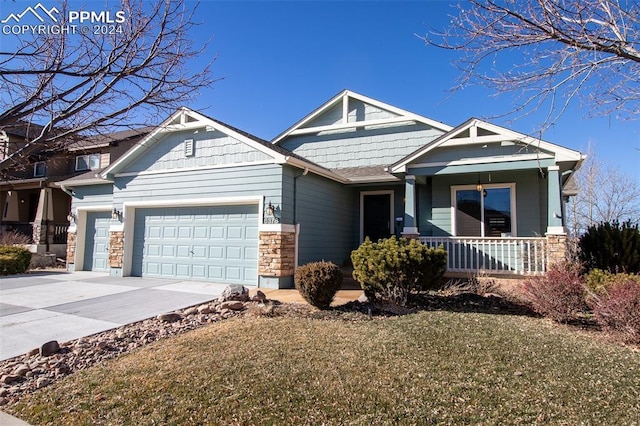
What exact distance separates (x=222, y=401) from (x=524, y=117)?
462 centimetres

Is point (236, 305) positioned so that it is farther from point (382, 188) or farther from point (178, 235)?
point (382, 188)

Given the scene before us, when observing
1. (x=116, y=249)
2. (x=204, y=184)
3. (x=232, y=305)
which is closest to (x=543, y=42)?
A: (x=232, y=305)

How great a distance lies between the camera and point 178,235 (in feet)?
36.0

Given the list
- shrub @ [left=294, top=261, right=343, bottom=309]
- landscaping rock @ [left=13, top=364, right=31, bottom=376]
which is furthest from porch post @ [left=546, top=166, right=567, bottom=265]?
landscaping rock @ [left=13, top=364, right=31, bottom=376]

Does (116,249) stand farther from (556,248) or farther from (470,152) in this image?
(556,248)

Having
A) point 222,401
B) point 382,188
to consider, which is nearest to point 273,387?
point 222,401

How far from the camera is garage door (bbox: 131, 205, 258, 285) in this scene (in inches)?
391

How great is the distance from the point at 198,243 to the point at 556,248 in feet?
30.9

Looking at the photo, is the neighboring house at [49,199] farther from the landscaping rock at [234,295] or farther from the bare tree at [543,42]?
the bare tree at [543,42]

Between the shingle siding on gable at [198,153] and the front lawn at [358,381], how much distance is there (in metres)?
5.98

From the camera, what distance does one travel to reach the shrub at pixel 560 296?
19.2 ft

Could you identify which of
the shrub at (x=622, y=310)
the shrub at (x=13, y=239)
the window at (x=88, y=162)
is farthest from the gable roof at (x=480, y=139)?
the shrub at (x=13, y=239)

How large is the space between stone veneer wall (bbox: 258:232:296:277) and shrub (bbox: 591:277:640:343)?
20.9ft

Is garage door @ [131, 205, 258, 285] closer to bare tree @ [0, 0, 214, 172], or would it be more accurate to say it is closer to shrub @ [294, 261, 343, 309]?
shrub @ [294, 261, 343, 309]
